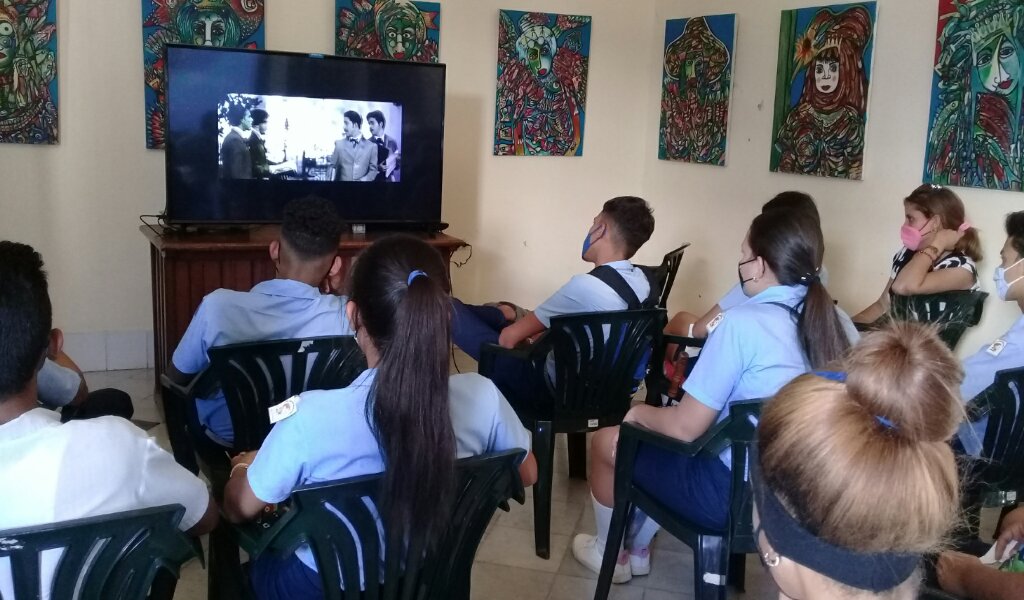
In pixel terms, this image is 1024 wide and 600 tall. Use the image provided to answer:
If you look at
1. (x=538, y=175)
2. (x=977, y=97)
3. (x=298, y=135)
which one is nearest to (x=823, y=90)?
(x=977, y=97)

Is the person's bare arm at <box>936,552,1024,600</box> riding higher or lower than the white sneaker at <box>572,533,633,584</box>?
higher

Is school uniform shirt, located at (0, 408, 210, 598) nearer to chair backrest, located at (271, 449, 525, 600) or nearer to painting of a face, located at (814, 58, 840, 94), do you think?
chair backrest, located at (271, 449, 525, 600)

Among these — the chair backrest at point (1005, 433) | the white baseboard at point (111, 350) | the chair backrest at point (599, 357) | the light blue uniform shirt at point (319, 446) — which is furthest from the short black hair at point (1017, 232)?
the white baseboard at point (111, 350)

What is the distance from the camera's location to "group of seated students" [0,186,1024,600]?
3.64ft

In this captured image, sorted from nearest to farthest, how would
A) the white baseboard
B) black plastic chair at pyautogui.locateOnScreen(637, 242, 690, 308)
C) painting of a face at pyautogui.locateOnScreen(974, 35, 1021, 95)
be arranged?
painting of a face at pyautogui.locateOnScreen(974, 35, 1021, 95)
black plastic chair at pyautogui.locateOnScreen(637, 242, 690, 308)
the white baseboard

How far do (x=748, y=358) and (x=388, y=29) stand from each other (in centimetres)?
336

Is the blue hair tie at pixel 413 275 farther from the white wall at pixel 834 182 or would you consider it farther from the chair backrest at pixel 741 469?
the white wall at pixel 834 182

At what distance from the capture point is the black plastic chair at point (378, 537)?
156cm

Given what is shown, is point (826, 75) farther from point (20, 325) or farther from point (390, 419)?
point (20, 325)

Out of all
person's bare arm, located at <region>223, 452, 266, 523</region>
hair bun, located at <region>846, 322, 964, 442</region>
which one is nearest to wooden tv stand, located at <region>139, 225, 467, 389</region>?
person's bare arm, located at <region>223, 452, 266, 523</region>

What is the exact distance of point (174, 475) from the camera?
153 centimetres

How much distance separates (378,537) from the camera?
1.63 m

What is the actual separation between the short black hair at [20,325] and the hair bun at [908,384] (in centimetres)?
128

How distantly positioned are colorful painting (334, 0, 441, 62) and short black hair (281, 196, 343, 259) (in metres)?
2.30
